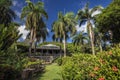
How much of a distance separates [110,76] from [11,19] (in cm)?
3579

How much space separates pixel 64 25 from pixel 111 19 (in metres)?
14.6

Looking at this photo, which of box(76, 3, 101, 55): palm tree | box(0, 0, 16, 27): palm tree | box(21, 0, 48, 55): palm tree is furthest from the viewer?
box(76, 3, 101, 55): palm tree

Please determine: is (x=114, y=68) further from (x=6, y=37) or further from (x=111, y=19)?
(x=111, y=19)

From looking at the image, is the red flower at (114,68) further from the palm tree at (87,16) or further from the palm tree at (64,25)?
the palm tree at (64,25)

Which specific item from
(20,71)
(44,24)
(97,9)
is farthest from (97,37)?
(20,71)

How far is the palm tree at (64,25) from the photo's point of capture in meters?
50.6

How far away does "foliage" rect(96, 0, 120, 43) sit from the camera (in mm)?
39000

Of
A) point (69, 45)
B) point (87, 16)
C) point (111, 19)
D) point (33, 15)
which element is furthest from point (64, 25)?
point (69, 45)

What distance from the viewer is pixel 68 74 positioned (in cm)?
1359

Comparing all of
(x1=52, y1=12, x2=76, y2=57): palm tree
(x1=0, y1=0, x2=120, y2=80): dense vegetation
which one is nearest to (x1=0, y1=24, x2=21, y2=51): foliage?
Result: (x1=0, y1=0, x2=120, y2=80): dense vegetation

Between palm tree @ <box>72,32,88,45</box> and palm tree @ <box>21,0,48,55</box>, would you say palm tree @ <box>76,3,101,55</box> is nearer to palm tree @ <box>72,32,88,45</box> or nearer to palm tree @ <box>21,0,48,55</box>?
palm tree @ <box>21,0,48,55</box>

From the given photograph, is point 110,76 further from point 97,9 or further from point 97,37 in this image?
point 97,37

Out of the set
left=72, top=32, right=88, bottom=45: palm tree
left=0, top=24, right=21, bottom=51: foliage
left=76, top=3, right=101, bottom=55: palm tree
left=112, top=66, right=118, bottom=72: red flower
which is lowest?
left=112, top=66, right=118, bottom=72: red flower

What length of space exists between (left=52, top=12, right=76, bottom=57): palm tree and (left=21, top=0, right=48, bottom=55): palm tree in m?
8.87
